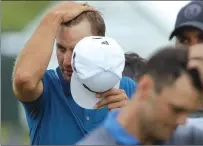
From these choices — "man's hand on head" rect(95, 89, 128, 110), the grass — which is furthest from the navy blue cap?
the grass

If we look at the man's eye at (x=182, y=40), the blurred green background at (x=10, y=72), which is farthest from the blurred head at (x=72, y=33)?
the blurred green background at (x=10, y=72)

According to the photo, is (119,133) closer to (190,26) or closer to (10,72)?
(190,26)

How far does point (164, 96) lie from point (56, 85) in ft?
3.37

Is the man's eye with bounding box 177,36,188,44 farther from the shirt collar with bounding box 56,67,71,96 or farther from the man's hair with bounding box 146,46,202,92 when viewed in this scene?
the man's hair with bounding box 146,46,202,92

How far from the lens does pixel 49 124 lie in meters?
3.15

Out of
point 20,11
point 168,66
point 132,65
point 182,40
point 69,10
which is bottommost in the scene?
point 20,11

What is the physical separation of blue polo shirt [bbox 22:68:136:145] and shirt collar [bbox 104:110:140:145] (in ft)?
2.52

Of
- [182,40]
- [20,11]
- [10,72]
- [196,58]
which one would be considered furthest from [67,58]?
[20,11]

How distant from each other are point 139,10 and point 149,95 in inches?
220

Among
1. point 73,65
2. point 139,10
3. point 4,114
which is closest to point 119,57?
point 73,65

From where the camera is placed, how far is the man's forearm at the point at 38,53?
10.1 ft

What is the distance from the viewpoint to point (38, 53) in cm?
315

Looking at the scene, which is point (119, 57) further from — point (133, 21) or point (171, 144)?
point (133, 21)

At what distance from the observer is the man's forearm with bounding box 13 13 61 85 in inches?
122
